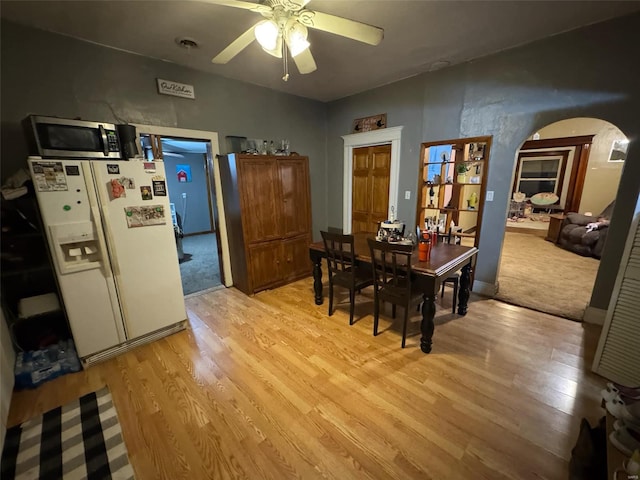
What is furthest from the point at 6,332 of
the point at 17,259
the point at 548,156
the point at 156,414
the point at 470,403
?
the point at 548,156

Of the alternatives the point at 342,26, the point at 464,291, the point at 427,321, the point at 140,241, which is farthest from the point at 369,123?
the point at 140,241

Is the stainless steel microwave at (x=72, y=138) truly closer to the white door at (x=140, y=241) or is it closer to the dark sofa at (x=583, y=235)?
the white door at (x=140, y=241)

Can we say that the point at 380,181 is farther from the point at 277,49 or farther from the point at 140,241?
the point at 140,241

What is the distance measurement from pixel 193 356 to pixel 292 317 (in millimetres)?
1001

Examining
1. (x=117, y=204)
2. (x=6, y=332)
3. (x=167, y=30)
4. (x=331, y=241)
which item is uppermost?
(x=167, y=30)

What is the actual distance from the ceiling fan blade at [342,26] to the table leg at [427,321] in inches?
72.2

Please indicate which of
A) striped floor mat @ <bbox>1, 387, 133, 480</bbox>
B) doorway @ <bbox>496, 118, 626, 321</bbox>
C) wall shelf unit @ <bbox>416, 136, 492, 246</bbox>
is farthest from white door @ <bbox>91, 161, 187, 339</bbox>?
doorway @ <bbox>496, 118, 626, 321</bbox>

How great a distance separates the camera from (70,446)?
149cm

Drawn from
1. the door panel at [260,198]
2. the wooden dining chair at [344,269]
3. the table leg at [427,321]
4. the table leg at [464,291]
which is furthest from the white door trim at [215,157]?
the table leg at [464,291]

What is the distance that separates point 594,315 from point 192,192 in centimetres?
760

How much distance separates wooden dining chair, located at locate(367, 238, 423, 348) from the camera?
6.76 ft

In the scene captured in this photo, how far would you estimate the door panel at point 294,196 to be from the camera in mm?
3439

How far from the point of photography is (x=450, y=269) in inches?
85.4

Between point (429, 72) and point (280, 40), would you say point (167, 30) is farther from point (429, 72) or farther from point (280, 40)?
point (429, 72)
